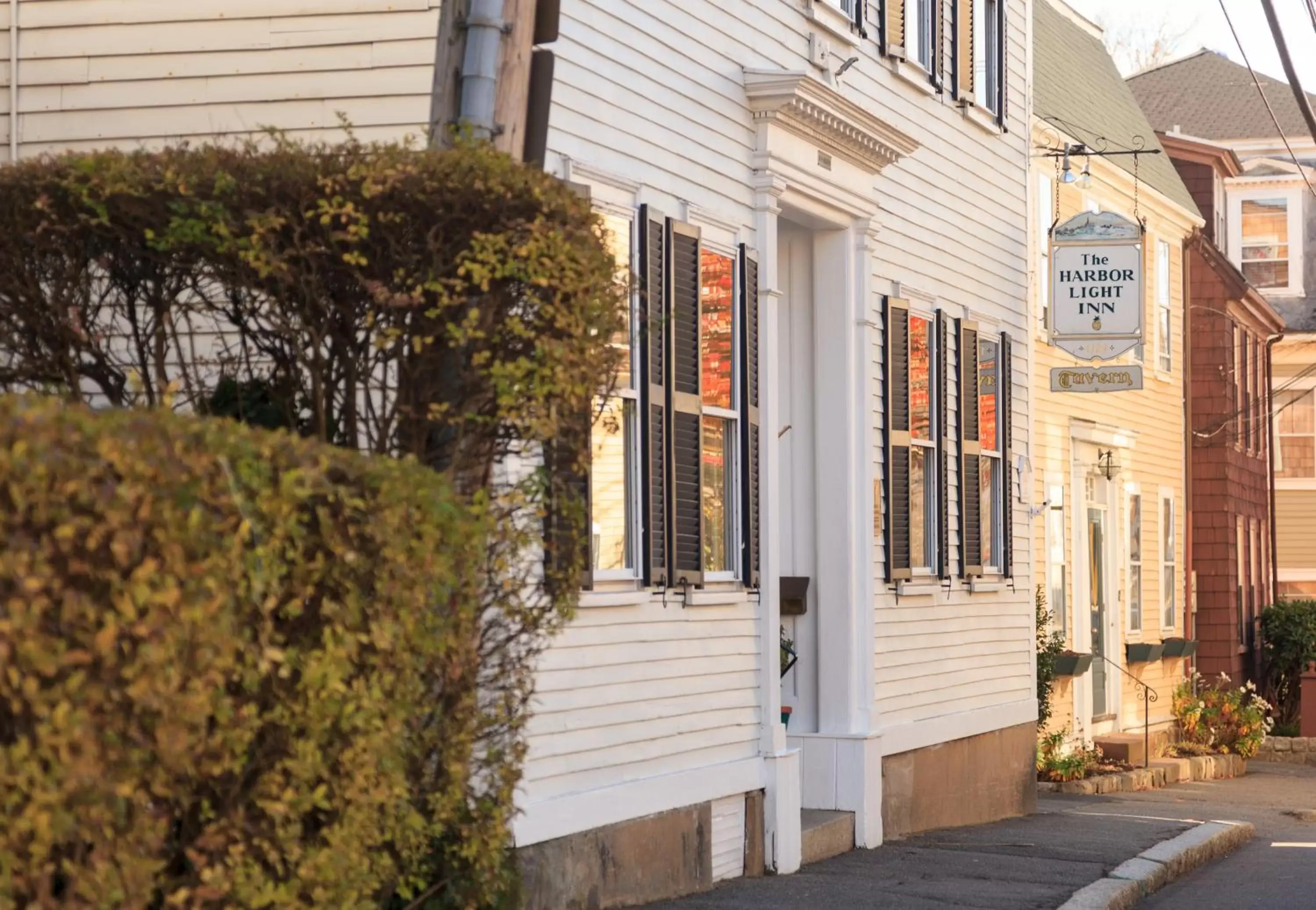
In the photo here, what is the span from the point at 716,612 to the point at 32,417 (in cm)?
657

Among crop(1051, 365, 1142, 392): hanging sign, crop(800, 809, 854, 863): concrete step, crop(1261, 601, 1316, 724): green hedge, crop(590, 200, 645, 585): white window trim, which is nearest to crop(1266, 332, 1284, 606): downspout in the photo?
crop(1261, 601, 1316, 724): green hedge

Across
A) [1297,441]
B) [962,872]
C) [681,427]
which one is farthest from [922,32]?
[1297,441]

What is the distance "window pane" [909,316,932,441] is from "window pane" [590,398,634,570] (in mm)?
4516

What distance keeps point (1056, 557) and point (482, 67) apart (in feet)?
45.7

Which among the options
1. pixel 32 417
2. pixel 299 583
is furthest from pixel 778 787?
pixel 32 417

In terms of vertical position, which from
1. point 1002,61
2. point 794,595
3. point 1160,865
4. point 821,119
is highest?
point 1002,61

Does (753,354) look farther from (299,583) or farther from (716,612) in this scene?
(299,583)

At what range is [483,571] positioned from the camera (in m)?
A: 6.28

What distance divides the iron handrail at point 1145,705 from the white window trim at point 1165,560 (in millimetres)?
1166

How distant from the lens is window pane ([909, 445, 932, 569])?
13484mm

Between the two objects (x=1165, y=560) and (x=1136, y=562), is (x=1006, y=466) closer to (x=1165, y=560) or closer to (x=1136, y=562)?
(x=1136, y=562)

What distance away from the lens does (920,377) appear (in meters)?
13.8

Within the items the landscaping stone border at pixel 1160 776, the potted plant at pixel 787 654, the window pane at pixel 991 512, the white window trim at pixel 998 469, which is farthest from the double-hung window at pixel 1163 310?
the potted plant at pixel 787 654

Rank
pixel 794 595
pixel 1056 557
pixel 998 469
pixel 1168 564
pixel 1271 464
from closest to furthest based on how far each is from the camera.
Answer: pixel 794 595 < pixel 998 469 < pixel 1056 557 < pixel 1168 564 < pixel 1271 464
